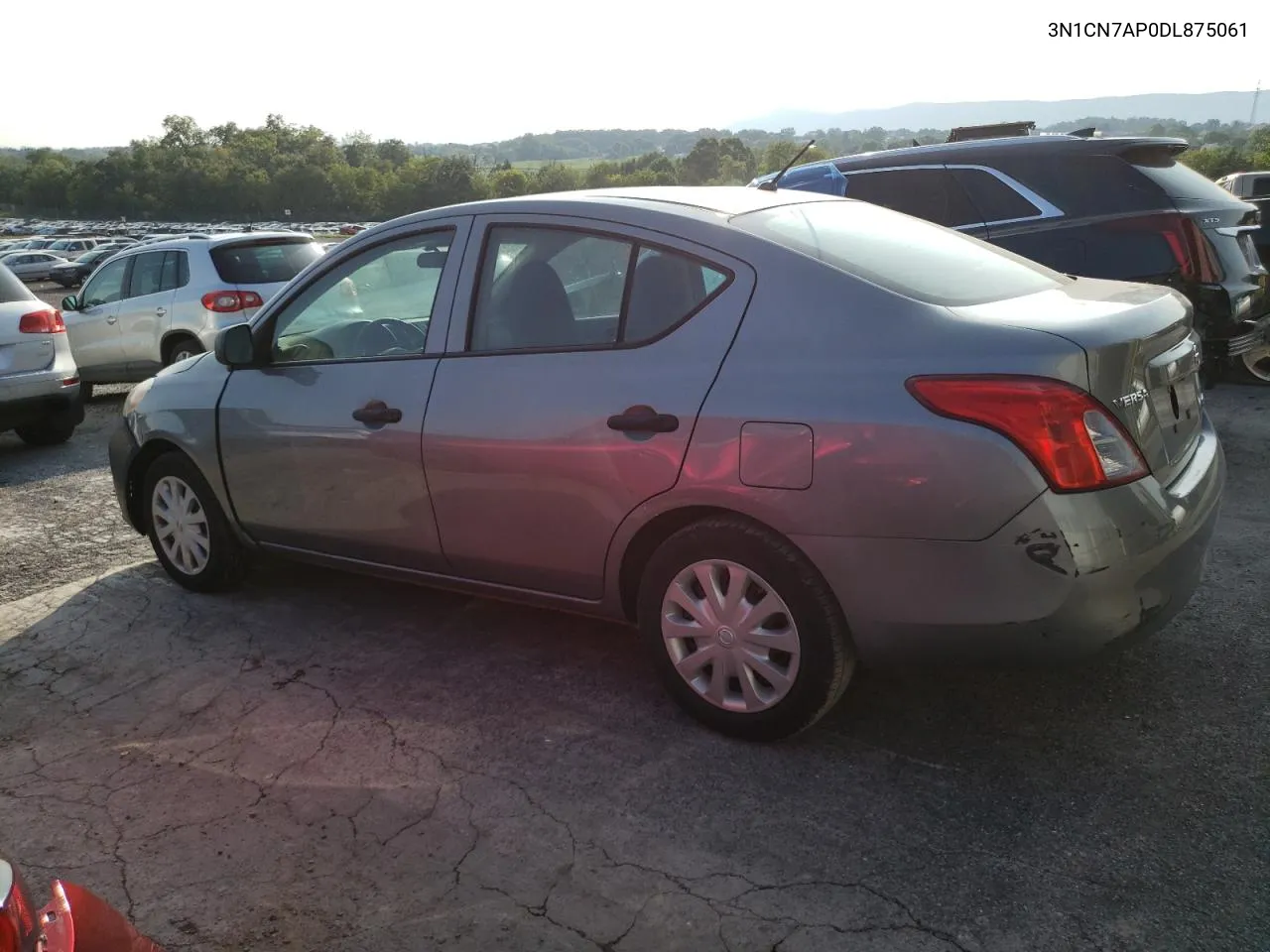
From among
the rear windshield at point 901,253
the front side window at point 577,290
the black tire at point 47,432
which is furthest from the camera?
the black tire at point 47,432

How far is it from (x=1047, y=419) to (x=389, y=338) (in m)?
2.39

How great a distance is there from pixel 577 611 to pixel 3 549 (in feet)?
13.3

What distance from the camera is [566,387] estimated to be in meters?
3.45

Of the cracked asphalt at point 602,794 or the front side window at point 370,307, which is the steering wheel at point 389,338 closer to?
the front side window at point 370,307

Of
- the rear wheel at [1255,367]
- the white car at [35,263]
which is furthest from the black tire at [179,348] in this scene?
the white car at [35,263]

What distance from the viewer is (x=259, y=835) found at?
299 centimetres

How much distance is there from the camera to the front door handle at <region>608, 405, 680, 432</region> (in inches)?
126

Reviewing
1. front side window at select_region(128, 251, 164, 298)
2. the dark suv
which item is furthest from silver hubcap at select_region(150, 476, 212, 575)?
front side window at select_region(128, 251, 164, 298)

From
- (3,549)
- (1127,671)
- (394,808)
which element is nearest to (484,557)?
(394,808)

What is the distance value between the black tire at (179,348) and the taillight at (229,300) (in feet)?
1.54

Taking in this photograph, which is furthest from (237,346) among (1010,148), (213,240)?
(213,240)

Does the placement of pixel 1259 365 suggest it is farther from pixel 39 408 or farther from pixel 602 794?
pixel 39 408

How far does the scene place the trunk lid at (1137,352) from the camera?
283 centimetres

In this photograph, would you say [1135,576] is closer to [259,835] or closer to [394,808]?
[394,808]
